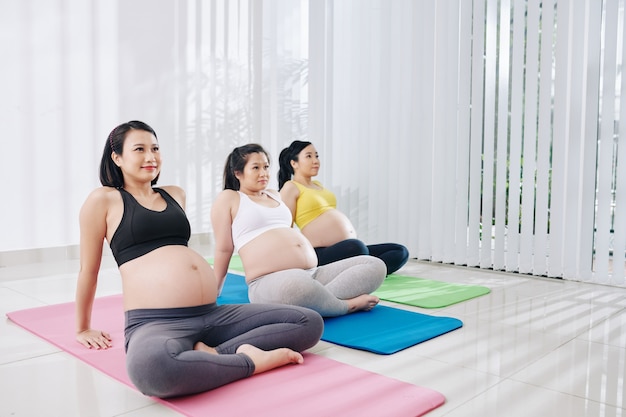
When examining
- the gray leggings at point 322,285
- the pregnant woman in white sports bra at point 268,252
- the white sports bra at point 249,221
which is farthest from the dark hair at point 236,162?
the gray leggings at point 322,285

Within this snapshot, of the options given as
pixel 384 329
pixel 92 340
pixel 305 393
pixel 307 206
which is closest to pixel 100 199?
pixel 92 340

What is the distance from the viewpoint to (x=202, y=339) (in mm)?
1952

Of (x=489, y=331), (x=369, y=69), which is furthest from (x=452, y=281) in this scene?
(x=369, y=69)

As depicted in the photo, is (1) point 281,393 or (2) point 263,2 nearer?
(1) point 281,393

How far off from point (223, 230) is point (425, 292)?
4.08 ft

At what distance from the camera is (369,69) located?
4633 mm

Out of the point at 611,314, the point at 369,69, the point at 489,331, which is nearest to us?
the point at 489,331

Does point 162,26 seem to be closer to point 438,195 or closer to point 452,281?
point 438,195

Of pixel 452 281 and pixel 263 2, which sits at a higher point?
pixel 263 2

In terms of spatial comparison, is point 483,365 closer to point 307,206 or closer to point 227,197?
point 227,197

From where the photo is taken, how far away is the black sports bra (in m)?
1.95

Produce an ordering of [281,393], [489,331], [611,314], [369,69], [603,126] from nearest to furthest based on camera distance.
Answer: [281,393], [489,331], [611,314], [603,126], [369,69]

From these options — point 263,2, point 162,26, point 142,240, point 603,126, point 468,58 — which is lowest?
point 142,240

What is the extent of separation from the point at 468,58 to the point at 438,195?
982 mm
